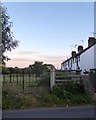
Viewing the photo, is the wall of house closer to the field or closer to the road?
the field

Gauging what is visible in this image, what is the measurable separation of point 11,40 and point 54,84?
3.98 meters

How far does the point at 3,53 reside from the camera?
21.1 metres

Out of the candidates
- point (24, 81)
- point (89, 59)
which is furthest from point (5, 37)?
point (89, 59)

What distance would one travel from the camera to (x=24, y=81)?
2141 cm

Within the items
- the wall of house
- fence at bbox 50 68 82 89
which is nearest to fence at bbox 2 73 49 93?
fence at bbox 50 68 82 89

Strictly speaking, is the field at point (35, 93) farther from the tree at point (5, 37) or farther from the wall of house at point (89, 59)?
the wall of house at point (89, 59)

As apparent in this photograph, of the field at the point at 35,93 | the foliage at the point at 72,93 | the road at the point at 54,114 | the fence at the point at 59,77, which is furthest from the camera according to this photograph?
the fence at the point at 59,77

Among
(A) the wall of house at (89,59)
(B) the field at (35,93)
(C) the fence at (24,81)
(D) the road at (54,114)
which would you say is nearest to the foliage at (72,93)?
(B) the field at (35,93)

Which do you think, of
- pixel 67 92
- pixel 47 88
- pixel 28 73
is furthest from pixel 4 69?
pixel 67 92

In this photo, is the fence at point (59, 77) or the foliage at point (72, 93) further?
the fence at point (59, 77)

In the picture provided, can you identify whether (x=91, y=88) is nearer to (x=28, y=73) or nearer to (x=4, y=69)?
(x=28, y=73)

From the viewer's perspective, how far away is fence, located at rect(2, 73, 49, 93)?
20688 millimetres

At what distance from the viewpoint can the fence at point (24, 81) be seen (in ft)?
67.9

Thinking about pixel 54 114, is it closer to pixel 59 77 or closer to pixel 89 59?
pixel 59 77
